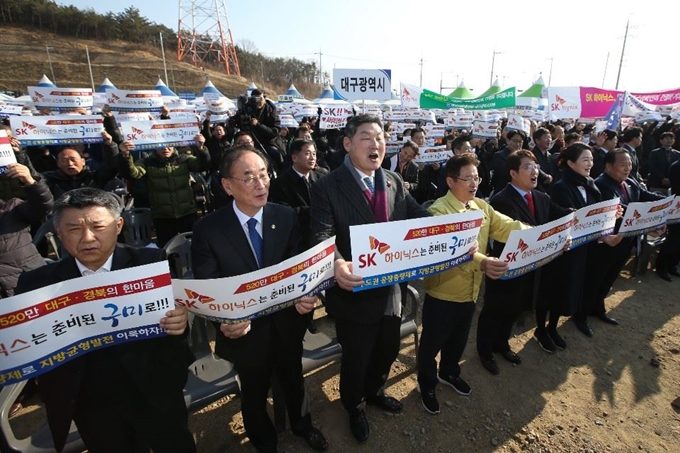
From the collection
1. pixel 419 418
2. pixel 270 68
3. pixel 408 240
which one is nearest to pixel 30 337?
pixel 408 240

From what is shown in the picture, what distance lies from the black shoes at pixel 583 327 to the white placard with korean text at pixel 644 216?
1.17 m

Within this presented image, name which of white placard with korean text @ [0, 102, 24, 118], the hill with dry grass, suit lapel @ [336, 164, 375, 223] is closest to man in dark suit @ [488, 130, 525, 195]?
suit lapel @ [336, 164, 375, 223]

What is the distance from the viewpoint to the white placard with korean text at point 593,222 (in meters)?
3.42

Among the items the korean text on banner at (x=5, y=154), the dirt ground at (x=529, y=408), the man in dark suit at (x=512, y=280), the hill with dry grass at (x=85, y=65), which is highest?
the hill with dry grass at (x=85, y=65)

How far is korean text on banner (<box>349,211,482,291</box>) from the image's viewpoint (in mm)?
2229

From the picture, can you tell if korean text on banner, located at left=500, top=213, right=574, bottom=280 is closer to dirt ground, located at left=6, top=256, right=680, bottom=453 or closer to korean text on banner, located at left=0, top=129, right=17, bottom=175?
dirt ground, located at left=6, top=256, right=680, bottom=453

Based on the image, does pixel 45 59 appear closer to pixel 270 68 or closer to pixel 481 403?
pixel 270 68

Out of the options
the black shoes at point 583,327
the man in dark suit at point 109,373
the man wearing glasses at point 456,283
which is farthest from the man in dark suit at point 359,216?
the black shoes at point 583,327

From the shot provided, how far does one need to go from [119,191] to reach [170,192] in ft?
6.59

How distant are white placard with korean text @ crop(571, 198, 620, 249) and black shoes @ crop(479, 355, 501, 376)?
1367mm

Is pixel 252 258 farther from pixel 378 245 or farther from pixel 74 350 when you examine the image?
pixel 74 350

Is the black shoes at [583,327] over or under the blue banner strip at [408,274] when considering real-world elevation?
under

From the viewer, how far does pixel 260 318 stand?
7.66 ft

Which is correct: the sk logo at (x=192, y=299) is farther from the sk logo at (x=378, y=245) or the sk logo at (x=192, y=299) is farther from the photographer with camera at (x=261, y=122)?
the photographer with camera at (x=261, y=122)
